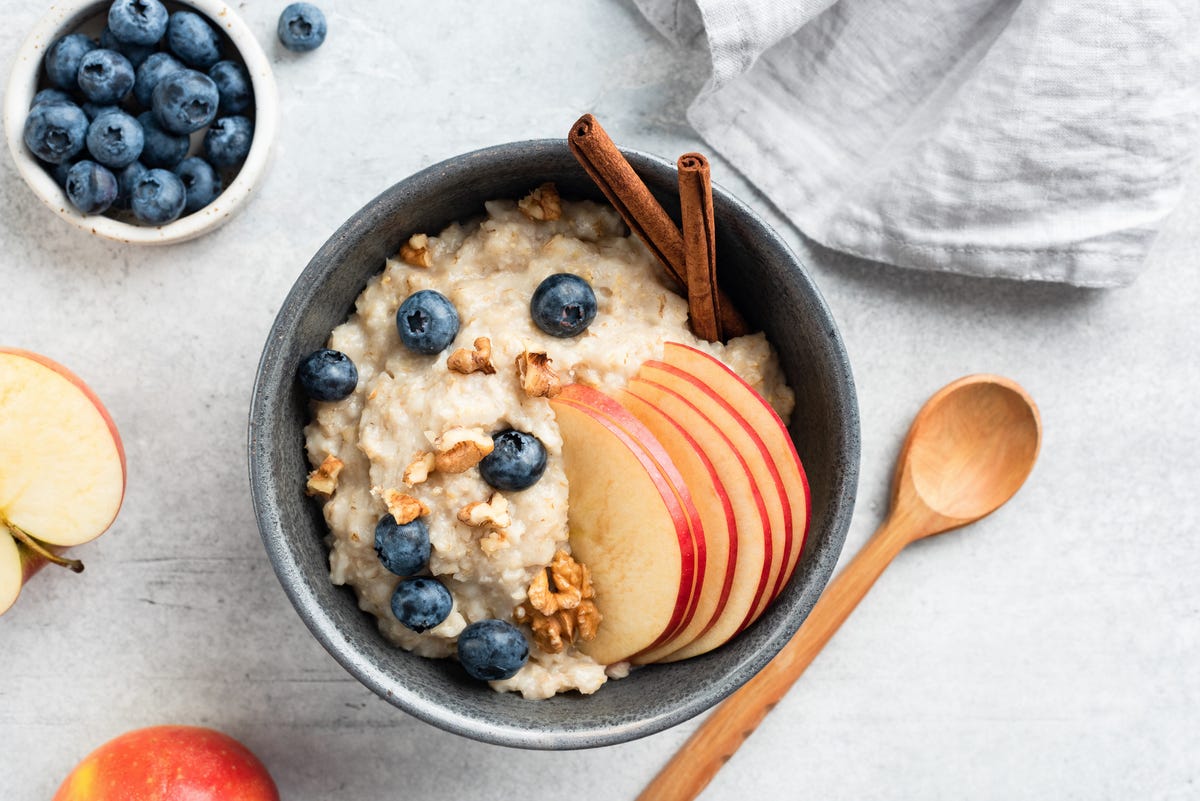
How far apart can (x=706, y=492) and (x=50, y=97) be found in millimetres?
1321

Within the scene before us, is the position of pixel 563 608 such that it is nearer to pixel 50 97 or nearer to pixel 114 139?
pixel 114 139

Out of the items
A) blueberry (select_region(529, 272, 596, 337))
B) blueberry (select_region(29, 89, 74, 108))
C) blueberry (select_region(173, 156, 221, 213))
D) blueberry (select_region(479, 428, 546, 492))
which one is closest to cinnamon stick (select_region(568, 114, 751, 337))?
blueberry (select_region(529, 272, 596, 337))

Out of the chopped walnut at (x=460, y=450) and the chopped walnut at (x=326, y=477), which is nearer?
the chopped walnut at (x=460, y=450)

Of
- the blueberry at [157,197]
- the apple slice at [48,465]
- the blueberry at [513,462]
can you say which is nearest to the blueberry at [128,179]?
the blueberry at [157,197]

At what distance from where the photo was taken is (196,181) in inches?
71.8

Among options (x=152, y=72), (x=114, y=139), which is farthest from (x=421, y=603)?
(x=152, y=72)

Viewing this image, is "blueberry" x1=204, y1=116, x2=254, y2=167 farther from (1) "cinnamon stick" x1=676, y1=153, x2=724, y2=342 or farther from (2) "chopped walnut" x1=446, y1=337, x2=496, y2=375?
(1) "cinnamon stick" x1=676, y1=153, x2=724, y2=342

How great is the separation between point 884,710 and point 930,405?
0.59 m

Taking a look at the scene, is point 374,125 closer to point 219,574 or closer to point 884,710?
point 219,574

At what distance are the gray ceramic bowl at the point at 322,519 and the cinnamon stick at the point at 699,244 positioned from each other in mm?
68

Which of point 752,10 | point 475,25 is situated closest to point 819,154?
point 752,10

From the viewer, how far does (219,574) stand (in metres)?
1.91

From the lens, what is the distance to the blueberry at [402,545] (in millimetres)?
1469

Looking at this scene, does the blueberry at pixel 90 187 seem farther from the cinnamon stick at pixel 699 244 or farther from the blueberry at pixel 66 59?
the cinnamon stick at pixel 699 244
